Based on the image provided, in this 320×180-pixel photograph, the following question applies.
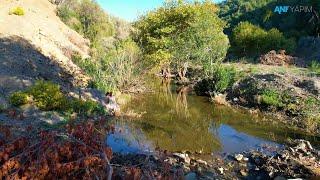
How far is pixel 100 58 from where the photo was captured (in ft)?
87.2

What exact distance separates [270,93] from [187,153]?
11781 mm

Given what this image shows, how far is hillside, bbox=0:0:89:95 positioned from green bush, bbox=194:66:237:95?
831 centimetres

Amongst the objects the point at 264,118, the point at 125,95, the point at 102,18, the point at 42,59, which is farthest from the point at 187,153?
the point at 102,18

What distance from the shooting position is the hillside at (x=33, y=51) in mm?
22203

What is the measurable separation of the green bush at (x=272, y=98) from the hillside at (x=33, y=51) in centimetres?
1018

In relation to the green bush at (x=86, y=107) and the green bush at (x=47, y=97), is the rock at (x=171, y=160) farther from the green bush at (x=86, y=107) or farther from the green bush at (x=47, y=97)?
the green bush at (x=47, y=97)

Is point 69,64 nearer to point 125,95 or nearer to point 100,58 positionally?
point 100,58

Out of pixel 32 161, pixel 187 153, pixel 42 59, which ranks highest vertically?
pixel 42 59

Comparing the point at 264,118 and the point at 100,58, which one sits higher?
the point at 100,58

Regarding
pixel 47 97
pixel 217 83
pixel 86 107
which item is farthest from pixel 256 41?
pixel 47 97

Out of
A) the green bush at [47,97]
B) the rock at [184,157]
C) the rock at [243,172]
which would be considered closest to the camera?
the rock at [243,172]

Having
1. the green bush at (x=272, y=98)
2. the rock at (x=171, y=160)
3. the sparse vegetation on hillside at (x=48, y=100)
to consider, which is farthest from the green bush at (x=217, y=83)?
the rock at (x=171, y=160)

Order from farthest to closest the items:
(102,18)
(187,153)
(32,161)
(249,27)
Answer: (249,27)
(102,18)
(187,153)
(32,161)

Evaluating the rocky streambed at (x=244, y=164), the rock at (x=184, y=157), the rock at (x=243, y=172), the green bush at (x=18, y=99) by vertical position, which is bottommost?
the rock at (x=243, y=172)
